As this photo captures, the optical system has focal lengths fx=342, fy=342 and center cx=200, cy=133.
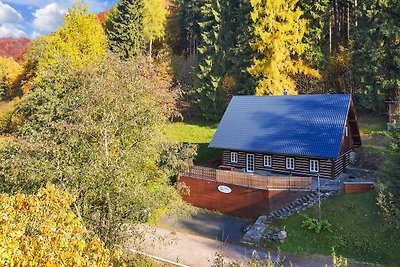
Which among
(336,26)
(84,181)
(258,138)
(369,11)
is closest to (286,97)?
(258,138)

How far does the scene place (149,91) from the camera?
49.3 ft

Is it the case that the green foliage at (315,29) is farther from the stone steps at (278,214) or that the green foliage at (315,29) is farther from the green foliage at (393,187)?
the green foliage at (393,187)

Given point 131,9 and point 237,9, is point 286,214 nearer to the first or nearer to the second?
point 237,9

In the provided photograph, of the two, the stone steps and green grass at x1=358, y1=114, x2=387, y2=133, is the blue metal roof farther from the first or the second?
green grass at x1=358, y1=114, x2=387, y2=133

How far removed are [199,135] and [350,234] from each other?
66.6 ft

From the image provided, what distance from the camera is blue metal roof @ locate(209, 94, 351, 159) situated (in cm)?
2325

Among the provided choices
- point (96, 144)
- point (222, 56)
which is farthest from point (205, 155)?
point (96, 144)

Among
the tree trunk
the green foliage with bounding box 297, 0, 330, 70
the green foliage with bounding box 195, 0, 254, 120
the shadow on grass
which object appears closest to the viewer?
the shadow on grass

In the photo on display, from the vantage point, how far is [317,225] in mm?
18688

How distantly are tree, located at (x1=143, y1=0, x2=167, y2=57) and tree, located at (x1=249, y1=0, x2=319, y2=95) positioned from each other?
16424mm

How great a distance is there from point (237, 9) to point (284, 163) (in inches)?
894

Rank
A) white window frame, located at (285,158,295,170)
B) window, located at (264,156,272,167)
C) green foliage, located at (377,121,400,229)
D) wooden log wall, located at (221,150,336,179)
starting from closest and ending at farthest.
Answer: green foliage, located at (377,121,400,229) < wooden log wall, located at (221,150,336,179) < white window frame, located at (285,158,295,170) < window, located at (264,156,272,167)

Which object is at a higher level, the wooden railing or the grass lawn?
the wooden railing

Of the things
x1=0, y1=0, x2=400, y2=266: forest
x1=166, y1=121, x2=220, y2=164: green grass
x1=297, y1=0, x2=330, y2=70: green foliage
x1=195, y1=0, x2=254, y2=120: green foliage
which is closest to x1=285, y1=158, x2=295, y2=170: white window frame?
x1=0, y1=0, x2=400, y2=266: forest
